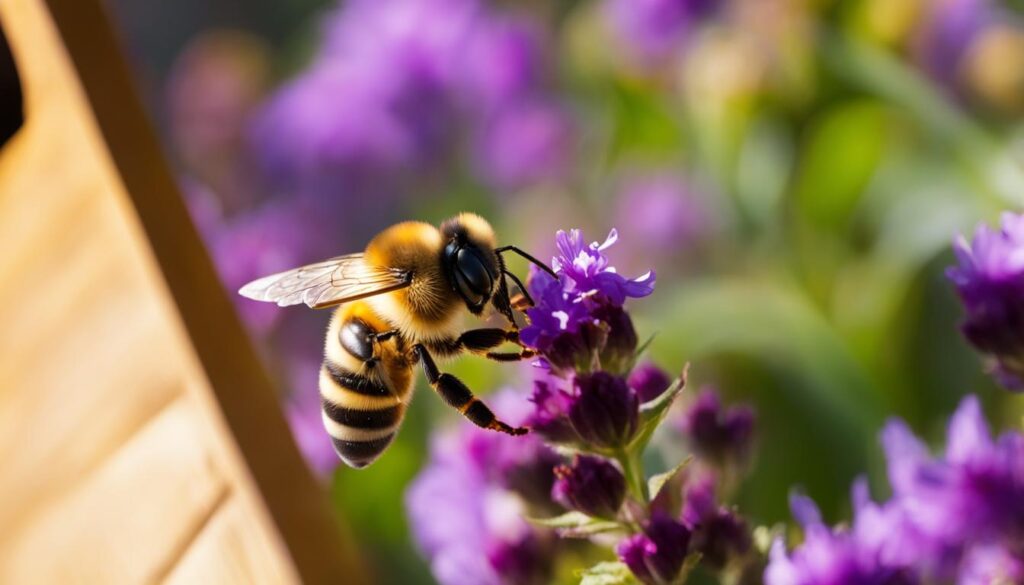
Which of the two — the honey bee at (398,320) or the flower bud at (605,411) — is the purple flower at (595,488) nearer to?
the flower bud at (605,411)

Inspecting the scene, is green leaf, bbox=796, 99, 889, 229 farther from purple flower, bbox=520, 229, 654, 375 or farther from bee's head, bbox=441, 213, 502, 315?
purple flower, bbox=520, 229, 654, 375

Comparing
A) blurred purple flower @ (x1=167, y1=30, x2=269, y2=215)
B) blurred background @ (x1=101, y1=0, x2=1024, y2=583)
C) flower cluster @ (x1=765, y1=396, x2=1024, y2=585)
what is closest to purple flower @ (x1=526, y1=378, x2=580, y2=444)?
flower cluster @ (x1=765, y1=396, x2=1024, y2=585)

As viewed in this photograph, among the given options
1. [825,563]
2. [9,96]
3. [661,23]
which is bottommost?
[825,563]

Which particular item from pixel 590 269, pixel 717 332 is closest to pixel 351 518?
pixel 717 332

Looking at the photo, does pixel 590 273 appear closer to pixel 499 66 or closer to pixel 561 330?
pixel 561 330

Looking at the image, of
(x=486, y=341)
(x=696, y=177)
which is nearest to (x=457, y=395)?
(x=486, y=341)

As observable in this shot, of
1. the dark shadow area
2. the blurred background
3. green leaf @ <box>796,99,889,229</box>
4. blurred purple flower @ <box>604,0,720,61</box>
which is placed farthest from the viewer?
blurred purple flower @ <box>604,0,720,61</box>

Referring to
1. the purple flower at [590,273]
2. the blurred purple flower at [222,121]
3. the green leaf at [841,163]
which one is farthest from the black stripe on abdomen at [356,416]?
the blurred purple flower at [222,121]
